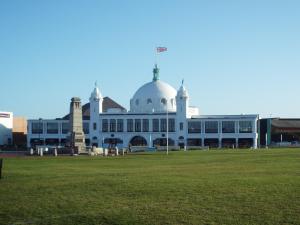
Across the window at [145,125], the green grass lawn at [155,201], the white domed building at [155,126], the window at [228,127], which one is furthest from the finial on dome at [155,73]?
the green grass lawn at [155,201]

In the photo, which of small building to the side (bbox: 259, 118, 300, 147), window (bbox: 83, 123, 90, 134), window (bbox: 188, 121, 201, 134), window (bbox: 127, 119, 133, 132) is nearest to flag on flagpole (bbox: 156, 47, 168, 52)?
window (bbox: 188, 121, 201, 134)

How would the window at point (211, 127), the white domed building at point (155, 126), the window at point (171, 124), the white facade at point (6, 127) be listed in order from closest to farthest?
1. the white domed building at point (155, 126)
2. the window at point (211, 127)
3. the window at point (171, 124)
4. the white facade at point (6, 127)

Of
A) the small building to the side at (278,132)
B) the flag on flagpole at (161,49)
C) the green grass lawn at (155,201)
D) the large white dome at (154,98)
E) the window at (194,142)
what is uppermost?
the flag on flagpole at (161,49)

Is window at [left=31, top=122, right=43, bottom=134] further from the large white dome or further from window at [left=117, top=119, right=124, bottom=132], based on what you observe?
the large white dome

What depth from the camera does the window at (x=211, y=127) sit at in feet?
392

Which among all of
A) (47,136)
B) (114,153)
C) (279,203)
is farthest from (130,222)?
(47,136)

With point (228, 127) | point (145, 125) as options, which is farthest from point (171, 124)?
point (228, 127)

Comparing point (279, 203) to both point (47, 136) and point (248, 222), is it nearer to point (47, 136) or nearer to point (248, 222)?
point (248, 222)

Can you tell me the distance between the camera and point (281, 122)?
131 meters

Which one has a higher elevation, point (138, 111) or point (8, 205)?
point (138, 111)

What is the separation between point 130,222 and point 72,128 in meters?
57.8

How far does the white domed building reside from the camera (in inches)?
4673

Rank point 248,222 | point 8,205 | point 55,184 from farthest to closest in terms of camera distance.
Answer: point 55,184 < point 8,205 < point 248,222

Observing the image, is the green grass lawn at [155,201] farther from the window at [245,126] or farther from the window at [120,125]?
the window at [120,125]
